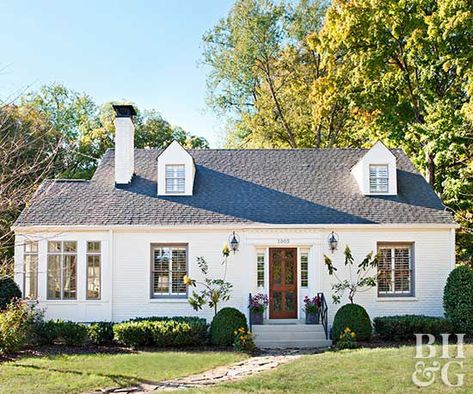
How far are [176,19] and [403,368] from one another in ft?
49.2

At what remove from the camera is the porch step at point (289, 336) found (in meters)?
17.9

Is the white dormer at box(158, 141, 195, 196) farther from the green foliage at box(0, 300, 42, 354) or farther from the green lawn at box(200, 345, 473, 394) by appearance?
the green lawn at box(200, 345, 473, 394)

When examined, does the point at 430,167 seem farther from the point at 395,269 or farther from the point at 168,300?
the point at 168,300

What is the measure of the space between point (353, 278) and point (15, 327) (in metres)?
10.4

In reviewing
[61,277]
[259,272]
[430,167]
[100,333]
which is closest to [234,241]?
[259,272]

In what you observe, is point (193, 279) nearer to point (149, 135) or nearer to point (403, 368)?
point (403, 368)

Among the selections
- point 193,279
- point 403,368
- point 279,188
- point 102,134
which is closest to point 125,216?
point 193,279

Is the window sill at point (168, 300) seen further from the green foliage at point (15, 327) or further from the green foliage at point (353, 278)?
the green foliage at point (353, 278)

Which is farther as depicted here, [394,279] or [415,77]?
[415,77]

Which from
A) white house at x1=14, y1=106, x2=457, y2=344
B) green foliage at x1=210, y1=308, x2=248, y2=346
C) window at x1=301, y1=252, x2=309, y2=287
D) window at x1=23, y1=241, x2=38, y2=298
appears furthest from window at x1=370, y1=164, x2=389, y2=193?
window at x1=23, y1=241, x2=38, y2=298

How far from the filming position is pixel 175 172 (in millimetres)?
21000

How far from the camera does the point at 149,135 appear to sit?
40.9m

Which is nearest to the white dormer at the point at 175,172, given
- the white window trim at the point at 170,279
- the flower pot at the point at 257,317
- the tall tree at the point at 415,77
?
the white window trim at the point at 170,279

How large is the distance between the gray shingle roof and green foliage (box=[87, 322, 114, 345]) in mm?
3366
